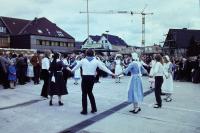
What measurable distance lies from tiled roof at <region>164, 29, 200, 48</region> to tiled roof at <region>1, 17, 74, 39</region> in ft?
85.1

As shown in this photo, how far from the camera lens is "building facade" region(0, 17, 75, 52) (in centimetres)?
7469

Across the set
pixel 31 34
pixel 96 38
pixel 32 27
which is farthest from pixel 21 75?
pixel 96 38

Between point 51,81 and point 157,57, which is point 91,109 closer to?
point 51,81

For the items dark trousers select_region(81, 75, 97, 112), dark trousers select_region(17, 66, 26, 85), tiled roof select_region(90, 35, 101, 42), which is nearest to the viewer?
dark trousers select_region(81, 75, 97, 112)

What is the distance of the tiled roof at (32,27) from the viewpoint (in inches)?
3009

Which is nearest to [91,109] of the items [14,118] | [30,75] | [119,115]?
[119,115]

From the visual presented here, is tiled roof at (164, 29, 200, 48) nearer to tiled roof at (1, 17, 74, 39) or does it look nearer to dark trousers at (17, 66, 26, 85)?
tiled roof at (1, 17, 74, 39)

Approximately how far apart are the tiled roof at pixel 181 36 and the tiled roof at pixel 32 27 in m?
25.9

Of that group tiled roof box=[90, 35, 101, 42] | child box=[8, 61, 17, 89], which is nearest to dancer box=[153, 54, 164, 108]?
child box=[8, 61, 17, 89]

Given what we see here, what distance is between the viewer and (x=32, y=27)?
252ft

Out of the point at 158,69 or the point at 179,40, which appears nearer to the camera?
the point at 158,69

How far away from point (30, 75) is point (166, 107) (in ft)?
38.1

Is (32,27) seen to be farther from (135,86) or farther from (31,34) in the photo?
(135,86)

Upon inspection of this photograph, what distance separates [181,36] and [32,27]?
35.2 meters
